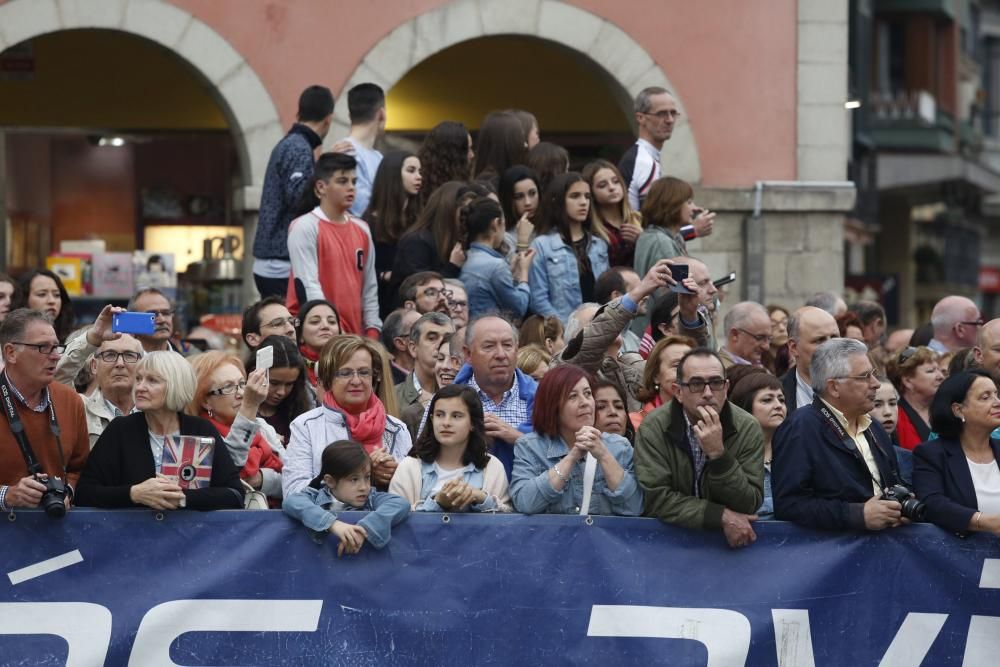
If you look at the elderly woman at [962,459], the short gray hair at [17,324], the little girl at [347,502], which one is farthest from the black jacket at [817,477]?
the short gray hair at [17,324]

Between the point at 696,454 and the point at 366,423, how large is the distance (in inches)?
63.2

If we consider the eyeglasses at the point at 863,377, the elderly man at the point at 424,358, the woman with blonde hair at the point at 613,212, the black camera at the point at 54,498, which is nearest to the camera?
the black camera at the point at 54,498

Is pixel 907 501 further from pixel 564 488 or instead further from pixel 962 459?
pixel 564 488

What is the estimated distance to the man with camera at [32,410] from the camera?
8062 mm

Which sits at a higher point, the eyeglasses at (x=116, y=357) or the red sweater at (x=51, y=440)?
the eyeglasses at (x=116, y=357)

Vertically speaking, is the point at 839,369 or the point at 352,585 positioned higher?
the point at 839,369

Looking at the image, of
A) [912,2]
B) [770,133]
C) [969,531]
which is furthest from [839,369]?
[912,2]

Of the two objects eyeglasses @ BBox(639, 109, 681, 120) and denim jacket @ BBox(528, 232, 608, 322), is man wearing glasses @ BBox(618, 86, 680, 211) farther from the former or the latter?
denim jacket @ BBox(528, 232, 608, 322)

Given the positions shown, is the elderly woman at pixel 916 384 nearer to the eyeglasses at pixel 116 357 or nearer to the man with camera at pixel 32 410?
the eyeglasses at pixel 116 357

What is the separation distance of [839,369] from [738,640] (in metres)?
1.34

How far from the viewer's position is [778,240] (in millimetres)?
17750

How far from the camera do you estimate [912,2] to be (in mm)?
37375

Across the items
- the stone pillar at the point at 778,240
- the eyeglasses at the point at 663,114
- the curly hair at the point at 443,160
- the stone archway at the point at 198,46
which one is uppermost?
the stone archway at the point at 198,46

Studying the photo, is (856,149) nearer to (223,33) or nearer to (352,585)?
(223,33)
